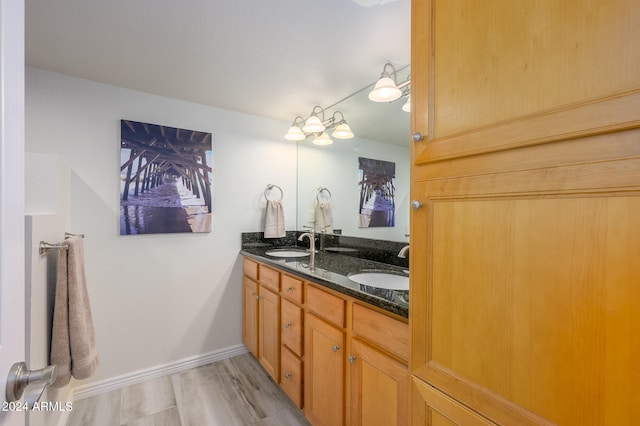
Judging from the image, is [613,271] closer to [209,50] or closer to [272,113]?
[209,50]

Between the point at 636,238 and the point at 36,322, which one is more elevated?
the point at 636,238

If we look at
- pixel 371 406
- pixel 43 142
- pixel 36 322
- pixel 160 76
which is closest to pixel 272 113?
pixel 160 76

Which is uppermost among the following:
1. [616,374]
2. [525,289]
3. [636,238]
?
[636,238]

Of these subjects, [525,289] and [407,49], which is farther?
[407,49]

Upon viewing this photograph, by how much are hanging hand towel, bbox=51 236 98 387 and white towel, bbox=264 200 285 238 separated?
1.44 meters

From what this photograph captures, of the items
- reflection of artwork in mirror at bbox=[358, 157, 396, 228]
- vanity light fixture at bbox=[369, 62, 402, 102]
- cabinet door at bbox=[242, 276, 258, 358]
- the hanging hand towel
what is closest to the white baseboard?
cabinet door at bbox=[242, 276, 258, 358]

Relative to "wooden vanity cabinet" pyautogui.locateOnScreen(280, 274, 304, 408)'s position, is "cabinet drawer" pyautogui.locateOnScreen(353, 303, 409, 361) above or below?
above

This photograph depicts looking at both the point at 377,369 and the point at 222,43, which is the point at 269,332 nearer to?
the point at 377,369

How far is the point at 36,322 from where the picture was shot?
116 cm

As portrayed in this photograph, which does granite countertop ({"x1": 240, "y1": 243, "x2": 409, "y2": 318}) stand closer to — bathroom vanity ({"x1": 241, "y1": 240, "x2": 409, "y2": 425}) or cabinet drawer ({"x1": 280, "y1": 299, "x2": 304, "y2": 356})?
bathroom vanity ({"x1": 241, "y1": 240, "x2": 409, "y2": 425})

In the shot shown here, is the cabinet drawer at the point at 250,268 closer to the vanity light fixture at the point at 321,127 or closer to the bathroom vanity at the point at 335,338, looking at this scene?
the bathroom vanity at the point at 335,338

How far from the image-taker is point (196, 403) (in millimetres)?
1890

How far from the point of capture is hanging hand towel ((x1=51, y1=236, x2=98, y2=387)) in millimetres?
1317

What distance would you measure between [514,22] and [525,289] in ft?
1.93
